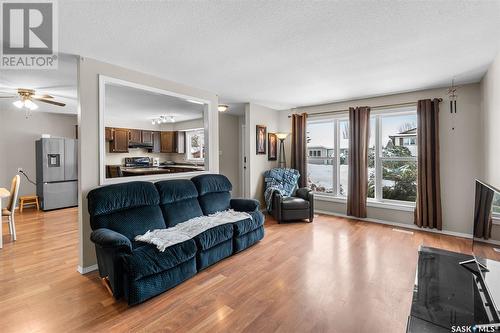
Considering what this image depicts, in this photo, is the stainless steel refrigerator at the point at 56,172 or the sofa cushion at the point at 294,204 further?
the stainless steel refrigerator at the point at 56,172

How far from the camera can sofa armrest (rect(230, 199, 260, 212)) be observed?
3797 mm

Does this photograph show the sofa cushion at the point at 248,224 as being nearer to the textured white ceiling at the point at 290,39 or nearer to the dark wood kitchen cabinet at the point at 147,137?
the textured white ceiling at the point at 290,39

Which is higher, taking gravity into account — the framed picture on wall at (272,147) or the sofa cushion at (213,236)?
the framed picture on wall at (272,147)

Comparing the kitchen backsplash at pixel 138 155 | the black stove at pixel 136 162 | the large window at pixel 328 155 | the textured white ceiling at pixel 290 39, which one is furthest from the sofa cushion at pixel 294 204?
the black stove at pixel 136 162

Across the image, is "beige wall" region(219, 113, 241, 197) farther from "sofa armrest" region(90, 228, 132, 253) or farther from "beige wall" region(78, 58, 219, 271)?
"sofa armrest" region(90, 228, 132, 253)

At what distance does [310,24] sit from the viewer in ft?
6.78

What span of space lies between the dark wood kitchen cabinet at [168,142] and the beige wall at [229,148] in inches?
93.5

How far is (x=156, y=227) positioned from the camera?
296 cm

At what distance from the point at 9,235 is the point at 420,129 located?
7.07 m

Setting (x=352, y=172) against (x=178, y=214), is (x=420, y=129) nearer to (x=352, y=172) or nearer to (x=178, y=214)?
(x=352, y=172)

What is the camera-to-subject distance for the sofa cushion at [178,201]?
319 centimetres

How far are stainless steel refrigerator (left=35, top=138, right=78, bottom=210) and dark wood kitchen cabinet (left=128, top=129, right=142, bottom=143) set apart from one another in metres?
1.49

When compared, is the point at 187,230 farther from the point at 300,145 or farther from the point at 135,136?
the point at 135,136

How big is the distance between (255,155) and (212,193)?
5.73 feet
